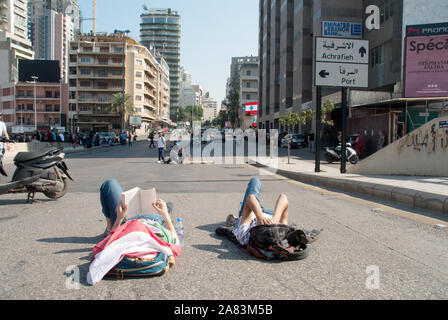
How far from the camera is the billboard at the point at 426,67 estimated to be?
21.2m

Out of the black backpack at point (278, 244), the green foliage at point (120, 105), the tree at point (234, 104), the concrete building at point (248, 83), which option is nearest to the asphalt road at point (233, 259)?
the black backpack at point (278, 244)

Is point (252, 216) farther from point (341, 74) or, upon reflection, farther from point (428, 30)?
point (428, 30)

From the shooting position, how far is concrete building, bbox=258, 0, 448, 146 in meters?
26.9

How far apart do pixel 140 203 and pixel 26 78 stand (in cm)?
9391

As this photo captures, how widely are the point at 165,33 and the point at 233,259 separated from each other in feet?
584

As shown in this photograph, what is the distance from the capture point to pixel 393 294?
353cm

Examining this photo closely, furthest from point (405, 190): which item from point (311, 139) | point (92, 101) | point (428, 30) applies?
point (92, 101)

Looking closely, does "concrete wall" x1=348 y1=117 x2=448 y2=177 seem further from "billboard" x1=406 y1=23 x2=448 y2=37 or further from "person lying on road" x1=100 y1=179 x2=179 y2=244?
"billboard" x1=406 y1=23 x2=448 y2=37

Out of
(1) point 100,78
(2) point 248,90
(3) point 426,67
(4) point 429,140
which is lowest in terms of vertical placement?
(4) point 429,140

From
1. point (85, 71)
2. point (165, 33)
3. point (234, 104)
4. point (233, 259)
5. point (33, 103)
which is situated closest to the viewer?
point (233, 259)

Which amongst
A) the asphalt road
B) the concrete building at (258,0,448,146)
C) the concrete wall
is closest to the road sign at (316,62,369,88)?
the concrete wall

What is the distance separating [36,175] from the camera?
7.98 metres

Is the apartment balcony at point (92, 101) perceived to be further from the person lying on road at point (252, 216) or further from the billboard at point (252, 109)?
the person lying on road at point (252, 216)
